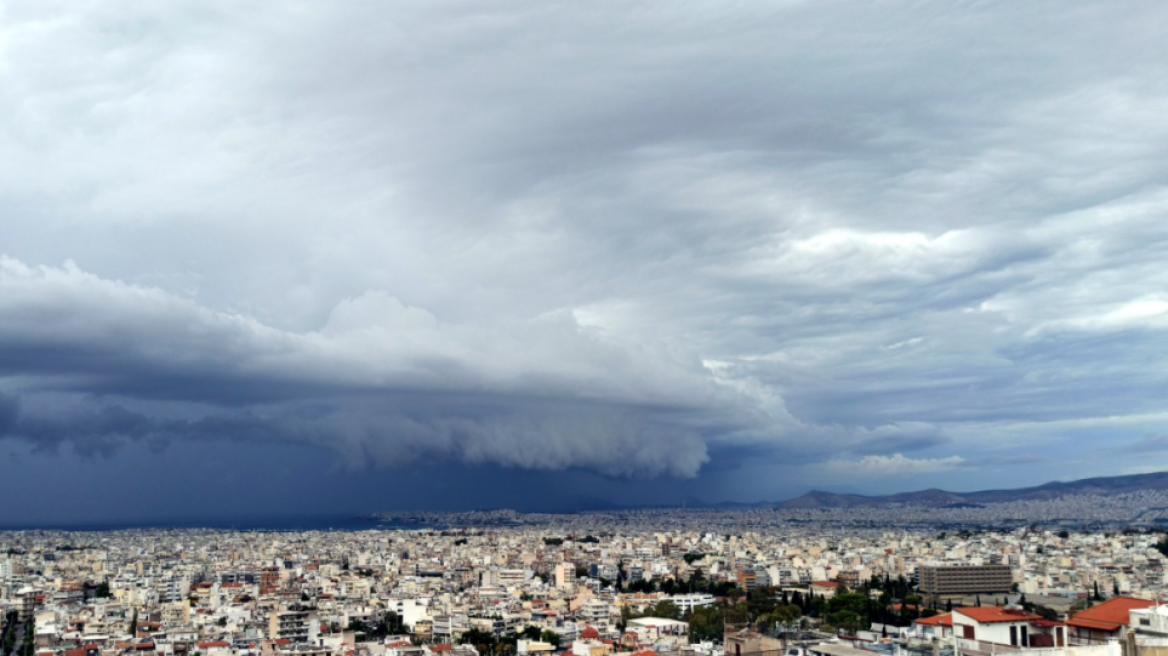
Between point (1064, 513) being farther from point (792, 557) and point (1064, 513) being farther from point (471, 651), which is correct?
point (471, 651)

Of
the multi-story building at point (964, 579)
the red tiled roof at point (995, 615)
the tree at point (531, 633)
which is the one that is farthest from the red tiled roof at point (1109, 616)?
the multi-story building at point (964, 579)

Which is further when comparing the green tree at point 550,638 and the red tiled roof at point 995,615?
the green tree at point 550,638

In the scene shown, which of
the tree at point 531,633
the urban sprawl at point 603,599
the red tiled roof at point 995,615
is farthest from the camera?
the tree at point 531,633

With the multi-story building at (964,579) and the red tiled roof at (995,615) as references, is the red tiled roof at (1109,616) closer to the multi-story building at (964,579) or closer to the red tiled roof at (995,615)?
the red tiled roof at (995,615)

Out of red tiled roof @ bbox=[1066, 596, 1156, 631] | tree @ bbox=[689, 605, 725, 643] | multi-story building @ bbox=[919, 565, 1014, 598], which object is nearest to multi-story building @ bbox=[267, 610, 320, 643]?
tree @ bbox=[689, 605, 725, 643]

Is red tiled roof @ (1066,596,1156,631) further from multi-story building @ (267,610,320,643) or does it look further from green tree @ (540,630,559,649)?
multi-story building @ (267,610,320,643)

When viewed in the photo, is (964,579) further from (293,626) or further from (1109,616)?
(1109,616)

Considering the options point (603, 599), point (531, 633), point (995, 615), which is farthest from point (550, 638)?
point (995, 615)

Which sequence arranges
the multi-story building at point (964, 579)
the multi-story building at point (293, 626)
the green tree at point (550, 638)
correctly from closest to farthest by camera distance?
the green tree at point (550, 638) → the multi-story building at point (293, 626) → the multi-story building at point (964, 579)
